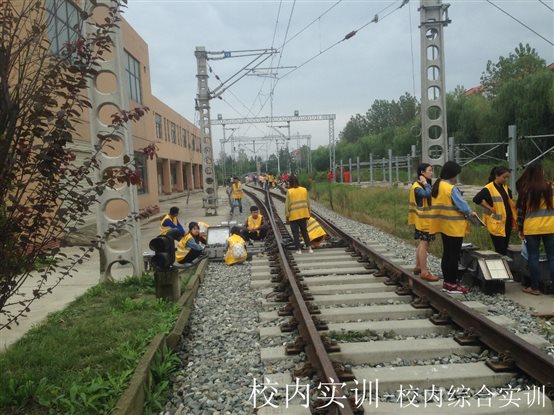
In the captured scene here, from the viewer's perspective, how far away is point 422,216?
735 cm

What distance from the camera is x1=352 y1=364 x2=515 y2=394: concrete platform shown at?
12.5ft

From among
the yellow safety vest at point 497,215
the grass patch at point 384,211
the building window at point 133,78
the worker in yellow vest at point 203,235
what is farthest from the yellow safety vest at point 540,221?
the building window at point 133,78

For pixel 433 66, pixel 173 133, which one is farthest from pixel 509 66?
pixel 433 66

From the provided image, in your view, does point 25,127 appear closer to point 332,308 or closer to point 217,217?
point 332,308

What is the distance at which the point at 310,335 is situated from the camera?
4516 millimetres

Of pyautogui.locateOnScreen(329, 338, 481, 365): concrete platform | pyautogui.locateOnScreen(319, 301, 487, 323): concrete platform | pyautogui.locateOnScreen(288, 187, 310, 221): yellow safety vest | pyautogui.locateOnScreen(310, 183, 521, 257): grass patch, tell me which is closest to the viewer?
pyautogui.locateOnScreen(329, 338, 481, 365): concrete platform

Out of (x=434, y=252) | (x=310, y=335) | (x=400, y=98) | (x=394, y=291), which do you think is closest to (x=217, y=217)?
(x=434, y=252)

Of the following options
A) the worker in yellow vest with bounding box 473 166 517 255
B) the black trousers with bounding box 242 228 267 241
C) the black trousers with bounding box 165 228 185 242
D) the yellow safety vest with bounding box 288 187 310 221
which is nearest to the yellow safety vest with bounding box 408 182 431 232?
the worker in yellow vest with bounding box 473 166 517 255

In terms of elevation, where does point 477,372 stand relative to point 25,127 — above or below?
below

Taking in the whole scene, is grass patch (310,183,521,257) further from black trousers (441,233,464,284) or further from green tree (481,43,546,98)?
green tree (481,43,546,98)

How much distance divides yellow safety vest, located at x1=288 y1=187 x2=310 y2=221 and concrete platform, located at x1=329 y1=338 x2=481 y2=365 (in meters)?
5.43

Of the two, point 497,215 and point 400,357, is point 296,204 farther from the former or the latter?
point 400,357

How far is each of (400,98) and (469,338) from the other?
11059cm

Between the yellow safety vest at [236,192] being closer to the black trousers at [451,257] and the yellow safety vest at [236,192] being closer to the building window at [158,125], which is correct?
the black trousers at [451,257]
